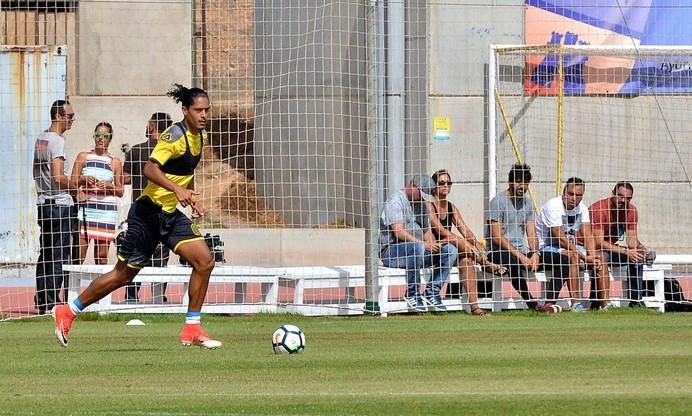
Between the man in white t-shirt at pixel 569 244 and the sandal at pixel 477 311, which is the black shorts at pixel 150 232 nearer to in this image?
the sandal at pixel 477 311

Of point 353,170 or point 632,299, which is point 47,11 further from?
point 632,299

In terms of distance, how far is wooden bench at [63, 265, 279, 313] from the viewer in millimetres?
15547

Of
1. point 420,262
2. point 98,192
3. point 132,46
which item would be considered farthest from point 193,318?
point 132,46

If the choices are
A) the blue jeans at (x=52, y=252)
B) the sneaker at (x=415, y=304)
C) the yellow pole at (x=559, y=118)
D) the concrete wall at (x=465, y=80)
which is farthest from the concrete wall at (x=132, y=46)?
the sneaker at (x=415, y=304)

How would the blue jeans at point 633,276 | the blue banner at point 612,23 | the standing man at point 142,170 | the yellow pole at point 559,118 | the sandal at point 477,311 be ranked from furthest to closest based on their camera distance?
the blue banner at point 612,23
the yellow pole at point 559,118
the blue jeans at point 633,276
the standing man at point 142,170
the sandal at point 477,311

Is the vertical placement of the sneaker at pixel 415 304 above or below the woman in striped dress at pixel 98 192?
below

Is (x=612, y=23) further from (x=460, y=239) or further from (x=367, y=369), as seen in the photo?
(x=367, y=369)

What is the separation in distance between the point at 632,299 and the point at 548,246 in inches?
42.6

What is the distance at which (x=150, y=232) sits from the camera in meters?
11.8

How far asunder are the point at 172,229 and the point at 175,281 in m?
3.87

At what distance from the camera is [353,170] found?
16609mm

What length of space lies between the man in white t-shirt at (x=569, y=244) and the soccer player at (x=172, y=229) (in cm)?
539

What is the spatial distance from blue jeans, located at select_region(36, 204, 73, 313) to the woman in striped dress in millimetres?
236

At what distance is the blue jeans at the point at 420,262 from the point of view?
15672 millimetres
